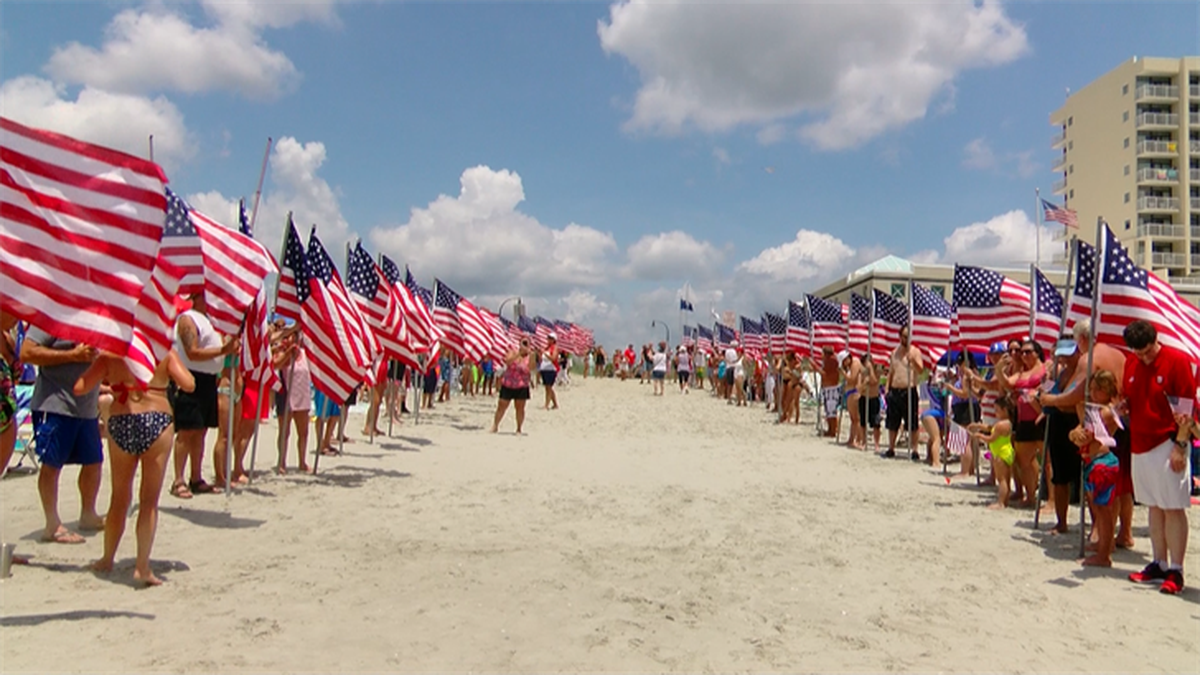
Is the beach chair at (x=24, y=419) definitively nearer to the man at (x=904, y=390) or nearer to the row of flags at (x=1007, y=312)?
the row of flags at (x=1007, y=312)

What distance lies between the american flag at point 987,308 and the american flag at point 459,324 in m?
10.8

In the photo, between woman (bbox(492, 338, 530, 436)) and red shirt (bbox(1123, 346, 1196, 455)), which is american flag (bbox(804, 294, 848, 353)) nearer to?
woman (bbox(492, 338, 530, 436))

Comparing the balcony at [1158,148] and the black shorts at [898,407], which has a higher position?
the balcony at [1158,148]

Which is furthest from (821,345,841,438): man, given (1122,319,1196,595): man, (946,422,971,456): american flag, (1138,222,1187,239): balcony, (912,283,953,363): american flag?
(1138,222,1187,239): balcony

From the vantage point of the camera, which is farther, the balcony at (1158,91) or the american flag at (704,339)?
the balcony at (1158,91)

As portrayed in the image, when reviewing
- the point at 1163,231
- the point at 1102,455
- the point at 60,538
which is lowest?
the point at 60,538

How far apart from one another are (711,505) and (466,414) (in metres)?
13.7

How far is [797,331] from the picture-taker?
71.2ft

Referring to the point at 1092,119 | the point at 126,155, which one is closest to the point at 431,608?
the point at 126,155

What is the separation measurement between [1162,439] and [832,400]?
445 inches

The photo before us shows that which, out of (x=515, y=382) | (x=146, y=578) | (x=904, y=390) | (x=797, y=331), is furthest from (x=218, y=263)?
(x=797, y=331)

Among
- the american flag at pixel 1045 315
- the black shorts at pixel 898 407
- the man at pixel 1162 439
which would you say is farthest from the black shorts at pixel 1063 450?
the black shorts at pixel 898 407

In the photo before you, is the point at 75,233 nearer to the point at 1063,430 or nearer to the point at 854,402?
the point at 1063,430

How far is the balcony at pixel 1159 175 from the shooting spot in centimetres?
7612
